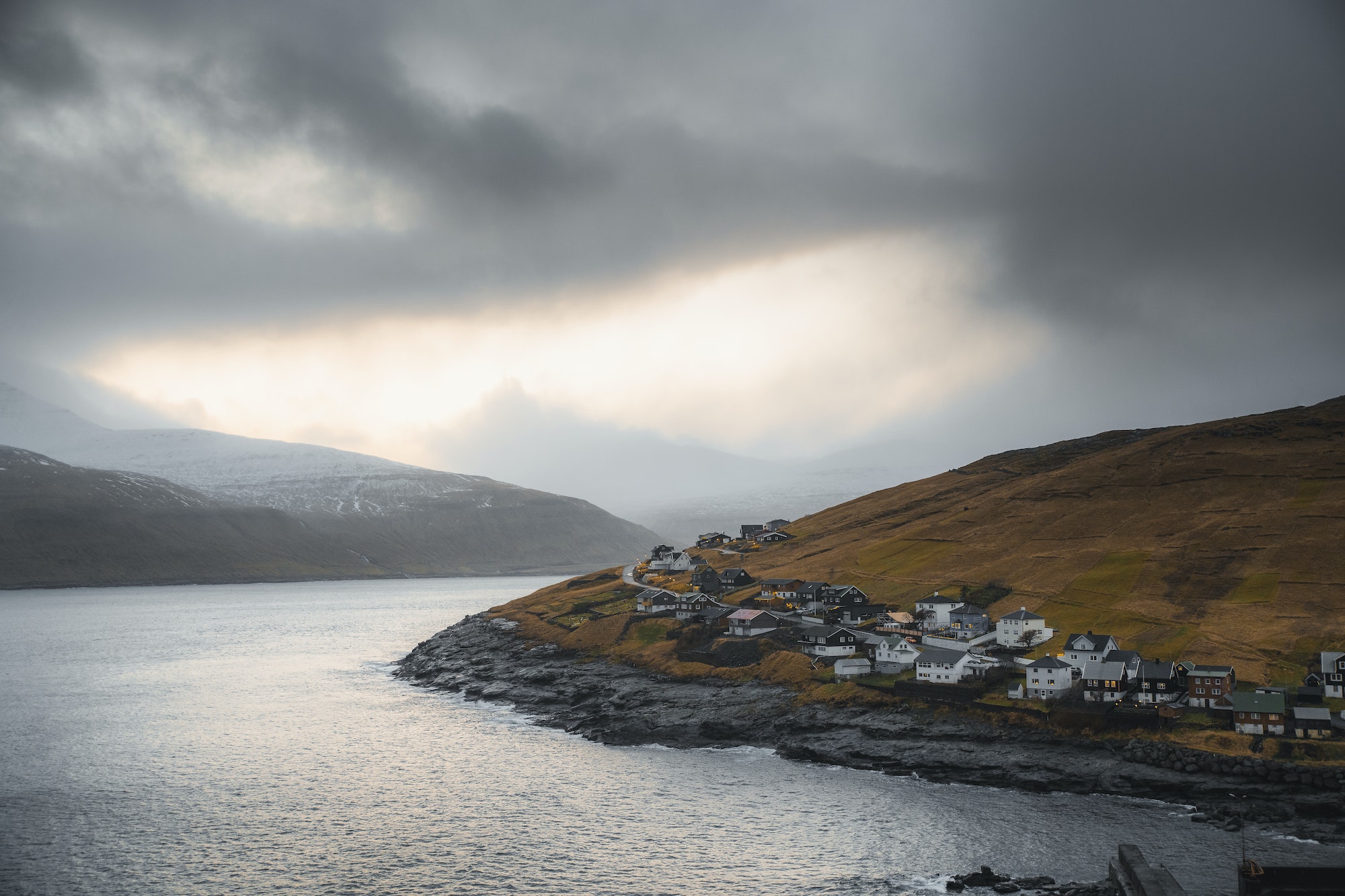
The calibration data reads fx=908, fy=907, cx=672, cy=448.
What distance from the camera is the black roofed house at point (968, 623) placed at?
9906cm

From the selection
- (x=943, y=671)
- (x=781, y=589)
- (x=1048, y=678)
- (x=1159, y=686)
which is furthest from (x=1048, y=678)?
(x=781, y=589)

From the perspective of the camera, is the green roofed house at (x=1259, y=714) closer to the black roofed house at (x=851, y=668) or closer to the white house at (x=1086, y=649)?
the white house at (x=1086, y=649)

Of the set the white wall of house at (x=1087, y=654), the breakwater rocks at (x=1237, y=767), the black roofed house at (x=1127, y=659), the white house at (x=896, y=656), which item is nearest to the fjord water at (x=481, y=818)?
the breakwater rocks at (x=1237, y=767)

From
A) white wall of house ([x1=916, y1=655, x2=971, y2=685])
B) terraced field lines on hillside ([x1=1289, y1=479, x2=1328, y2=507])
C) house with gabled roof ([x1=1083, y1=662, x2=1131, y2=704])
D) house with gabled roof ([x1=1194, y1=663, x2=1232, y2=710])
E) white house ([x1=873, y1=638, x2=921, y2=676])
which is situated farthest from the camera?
terraced field lines on hillside ([x1=1289, y1=479, x2=1328, y2=507])

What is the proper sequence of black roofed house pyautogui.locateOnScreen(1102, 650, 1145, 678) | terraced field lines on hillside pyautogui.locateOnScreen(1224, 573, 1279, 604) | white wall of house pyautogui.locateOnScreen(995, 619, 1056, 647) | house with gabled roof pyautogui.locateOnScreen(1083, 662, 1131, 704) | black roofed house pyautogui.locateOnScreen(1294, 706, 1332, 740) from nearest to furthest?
black roofed house pyautogui.locateOnScreen(1294, 706, 1332, 740) → house with gabled roof pyautogui.locateOnScreen(1083, 662, 1131, 704) → black roofed house pyautogui.locateOnScreen(1102, 650, 1145, 678) → white wall of house pyautogui.locateOnScreen(995, 619, 1056, 647) → terraced field lines on hillside pyautogui.locateOnScreen(1224, 573, 1279, 604)

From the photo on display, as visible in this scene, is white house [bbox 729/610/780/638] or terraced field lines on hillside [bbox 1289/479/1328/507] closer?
white house [bbox 729/610/780/638]

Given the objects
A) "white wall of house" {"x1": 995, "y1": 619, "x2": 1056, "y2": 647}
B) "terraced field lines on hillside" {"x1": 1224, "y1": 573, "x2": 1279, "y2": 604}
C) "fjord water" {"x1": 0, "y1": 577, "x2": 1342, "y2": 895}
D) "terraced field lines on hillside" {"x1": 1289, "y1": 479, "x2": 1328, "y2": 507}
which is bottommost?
"fjord water" {"x1": 0, "y1": 577, "x2": 1342, "y2": 895}

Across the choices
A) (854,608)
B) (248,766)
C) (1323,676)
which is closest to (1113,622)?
(1323,676)

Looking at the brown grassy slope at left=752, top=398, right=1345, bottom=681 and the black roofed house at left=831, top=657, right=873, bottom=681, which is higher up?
the brown grassy slope at left=752, top=398, right=1345, bottom=681

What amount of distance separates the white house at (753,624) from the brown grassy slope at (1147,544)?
28.7 ft

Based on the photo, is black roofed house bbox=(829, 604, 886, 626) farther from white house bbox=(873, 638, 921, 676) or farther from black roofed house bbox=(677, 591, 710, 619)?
black roofed house bbox=(677, 591, 710, 619)

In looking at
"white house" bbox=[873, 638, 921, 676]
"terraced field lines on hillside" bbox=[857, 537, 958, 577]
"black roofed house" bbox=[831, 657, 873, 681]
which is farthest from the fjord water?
"terraced field lines on hillside" bbox=[857, 537, 958, 577]

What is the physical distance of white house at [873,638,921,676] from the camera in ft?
303

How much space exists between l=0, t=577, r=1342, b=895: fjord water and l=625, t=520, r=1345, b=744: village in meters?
13.6
